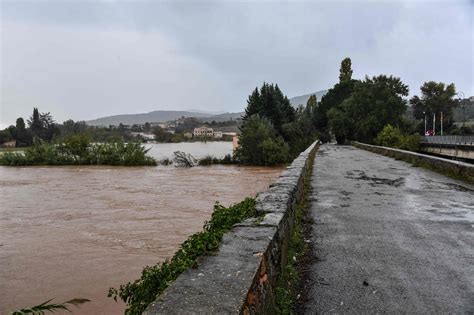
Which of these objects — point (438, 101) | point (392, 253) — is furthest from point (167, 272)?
point (438, 101)

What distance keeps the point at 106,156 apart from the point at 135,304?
37.9 meters

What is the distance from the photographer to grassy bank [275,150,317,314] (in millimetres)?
3066

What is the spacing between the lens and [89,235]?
10.5m

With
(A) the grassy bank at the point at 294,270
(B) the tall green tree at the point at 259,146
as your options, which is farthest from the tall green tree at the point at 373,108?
(A) the grassy bank at the point at 294,270

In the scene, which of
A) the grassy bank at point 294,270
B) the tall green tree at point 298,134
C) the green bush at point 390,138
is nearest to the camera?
the grassy bank at point 294,270

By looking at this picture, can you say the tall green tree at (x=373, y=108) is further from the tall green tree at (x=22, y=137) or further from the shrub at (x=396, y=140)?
the tall green tree at (x=22, y=137)

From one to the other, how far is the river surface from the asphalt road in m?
3.41

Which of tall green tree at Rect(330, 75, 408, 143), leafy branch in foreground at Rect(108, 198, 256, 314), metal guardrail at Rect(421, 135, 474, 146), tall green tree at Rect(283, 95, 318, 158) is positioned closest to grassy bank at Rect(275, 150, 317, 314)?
leafy branch in foreground at Rect(108, 198, 256, 314)

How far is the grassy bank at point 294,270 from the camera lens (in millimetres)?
3066

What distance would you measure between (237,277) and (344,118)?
47823 millimetres

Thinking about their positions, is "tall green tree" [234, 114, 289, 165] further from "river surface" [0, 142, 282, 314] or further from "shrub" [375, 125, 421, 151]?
"river surface" [0, 142, 282, 314]

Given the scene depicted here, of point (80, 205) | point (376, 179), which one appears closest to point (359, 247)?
point (376, 179)

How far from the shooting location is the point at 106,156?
127 feet

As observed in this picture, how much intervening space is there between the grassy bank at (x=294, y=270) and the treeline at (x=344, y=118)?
107 feet
